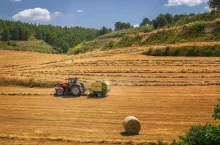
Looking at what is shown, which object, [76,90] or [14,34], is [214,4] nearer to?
[76,90]

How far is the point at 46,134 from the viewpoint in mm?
19938

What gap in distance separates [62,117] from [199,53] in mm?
32777

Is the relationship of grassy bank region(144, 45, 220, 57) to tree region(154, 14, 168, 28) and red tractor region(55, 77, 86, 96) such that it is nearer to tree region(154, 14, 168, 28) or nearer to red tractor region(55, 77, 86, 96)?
red tractor region(55, 77, 86, 96)

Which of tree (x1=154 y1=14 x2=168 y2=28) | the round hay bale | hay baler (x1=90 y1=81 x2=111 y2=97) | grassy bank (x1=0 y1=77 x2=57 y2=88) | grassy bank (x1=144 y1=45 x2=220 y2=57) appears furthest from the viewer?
tree (x1=154 y1=14 x2=168 y2=28)

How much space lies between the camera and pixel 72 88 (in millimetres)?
30688

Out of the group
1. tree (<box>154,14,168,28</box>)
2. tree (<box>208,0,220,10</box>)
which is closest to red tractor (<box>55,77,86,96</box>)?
tree (<box>208,0,220,10</box>)

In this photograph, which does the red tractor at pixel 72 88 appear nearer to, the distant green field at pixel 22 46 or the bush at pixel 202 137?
the bush at pixel 202 137

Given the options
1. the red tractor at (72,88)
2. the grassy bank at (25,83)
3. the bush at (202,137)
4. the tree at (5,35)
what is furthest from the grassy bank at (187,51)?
the tree at (5,35)

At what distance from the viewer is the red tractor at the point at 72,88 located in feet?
101

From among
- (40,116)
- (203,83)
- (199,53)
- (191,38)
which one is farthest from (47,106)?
(191,38)

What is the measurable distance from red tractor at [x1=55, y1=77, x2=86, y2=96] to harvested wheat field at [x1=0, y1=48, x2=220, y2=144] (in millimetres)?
806

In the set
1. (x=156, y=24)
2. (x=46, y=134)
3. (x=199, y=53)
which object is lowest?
(x=46, y=134)

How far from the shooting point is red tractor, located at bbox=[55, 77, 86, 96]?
30.7 m

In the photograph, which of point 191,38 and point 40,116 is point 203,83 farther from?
point 191,38
